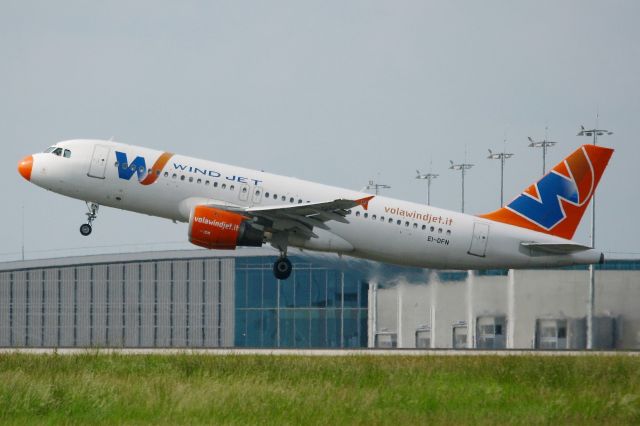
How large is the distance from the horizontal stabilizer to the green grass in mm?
11257

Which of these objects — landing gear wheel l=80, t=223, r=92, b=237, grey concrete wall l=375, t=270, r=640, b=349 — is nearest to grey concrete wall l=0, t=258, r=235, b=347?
grey concrete wall l=375, t=270, r=640, b=349

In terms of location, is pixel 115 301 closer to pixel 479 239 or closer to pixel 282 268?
pixel 282 268

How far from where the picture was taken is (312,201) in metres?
43.4

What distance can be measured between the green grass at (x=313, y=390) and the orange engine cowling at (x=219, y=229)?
8.61m

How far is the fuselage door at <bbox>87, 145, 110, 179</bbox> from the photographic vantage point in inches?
1682

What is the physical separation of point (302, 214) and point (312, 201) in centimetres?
79

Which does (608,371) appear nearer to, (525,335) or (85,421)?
(85,421)

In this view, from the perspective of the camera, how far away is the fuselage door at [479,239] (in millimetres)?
45188

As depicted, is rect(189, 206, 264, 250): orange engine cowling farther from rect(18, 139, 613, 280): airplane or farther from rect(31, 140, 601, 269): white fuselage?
rect(31, 140, 601, 269): white fuselage

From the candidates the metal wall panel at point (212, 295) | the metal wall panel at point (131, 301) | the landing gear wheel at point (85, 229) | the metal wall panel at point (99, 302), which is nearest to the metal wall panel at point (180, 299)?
the metal wall panel at point (212, 295)

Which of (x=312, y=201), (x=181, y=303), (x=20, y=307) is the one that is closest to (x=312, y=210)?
(x=312, y=201)

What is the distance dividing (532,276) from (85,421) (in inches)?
1325

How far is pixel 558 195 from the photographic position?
46906mm

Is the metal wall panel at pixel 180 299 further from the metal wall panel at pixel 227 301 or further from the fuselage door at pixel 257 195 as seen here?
the fuselage door at pixel 257 195
